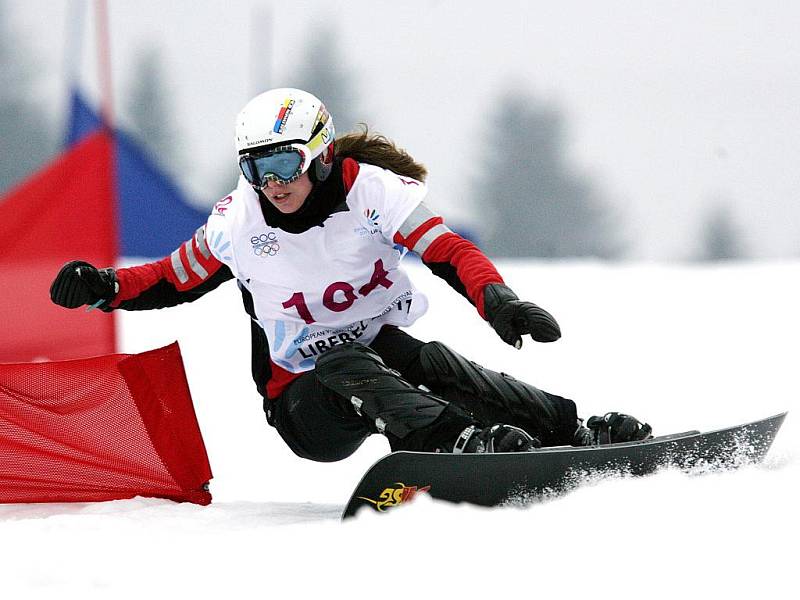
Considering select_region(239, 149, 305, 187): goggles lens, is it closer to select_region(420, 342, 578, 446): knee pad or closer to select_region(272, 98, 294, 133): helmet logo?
select_region(272, 98, 294, 133): helmet logo

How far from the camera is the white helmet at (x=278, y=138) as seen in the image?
3.71 meters

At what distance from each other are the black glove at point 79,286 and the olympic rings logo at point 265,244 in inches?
23.9

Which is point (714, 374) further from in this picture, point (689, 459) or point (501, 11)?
point (501, 11)

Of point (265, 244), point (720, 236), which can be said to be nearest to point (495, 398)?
point (265, 244)

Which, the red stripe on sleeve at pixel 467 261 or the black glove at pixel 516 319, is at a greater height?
the red stripe on sleeve at pixel 467 261

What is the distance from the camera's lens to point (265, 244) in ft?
13.0

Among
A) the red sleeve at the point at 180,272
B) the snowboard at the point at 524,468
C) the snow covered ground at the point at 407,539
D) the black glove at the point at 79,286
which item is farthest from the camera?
the red sleeve at the point at 180,272

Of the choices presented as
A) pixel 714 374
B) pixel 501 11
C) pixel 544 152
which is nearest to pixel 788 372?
pixel 714 374

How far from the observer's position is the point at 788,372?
727cm

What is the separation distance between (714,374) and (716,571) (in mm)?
5285

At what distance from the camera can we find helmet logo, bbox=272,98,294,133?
3.73 m

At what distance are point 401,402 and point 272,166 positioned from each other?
2.86 feet

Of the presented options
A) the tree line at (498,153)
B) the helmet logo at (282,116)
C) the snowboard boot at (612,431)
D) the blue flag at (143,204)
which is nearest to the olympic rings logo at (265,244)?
the helmet logo at (282,116)

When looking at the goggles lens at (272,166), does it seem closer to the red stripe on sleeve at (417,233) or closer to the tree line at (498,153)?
the red stripe on sleeve at (417,233)
